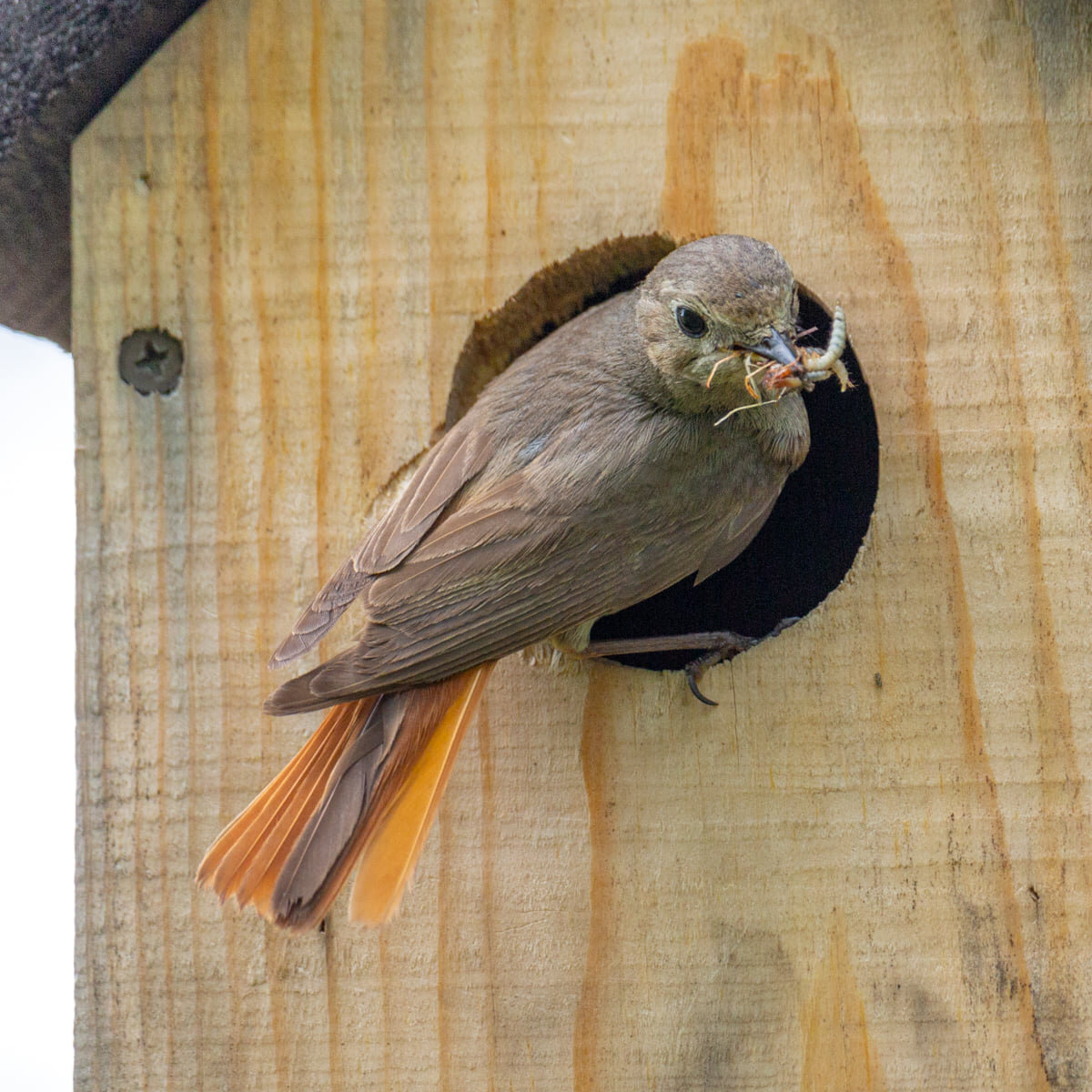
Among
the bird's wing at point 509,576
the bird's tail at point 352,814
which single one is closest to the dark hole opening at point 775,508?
the bird's wing at point 509,576

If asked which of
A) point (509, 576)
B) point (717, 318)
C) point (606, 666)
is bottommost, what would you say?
point (606, 666)

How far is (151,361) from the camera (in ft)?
7.43

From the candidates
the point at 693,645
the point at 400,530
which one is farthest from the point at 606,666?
the point at 400,530

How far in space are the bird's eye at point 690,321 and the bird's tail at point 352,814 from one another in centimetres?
61

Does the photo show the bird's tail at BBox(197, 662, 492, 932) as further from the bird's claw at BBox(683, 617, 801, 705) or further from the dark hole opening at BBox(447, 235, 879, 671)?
the dark hole opening at BBox(447, 235, 879, 671)

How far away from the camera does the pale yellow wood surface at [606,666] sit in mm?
2055

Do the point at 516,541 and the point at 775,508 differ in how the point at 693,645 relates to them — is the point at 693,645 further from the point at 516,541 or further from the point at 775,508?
the point at 775,508

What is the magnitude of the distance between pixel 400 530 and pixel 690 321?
0.56m

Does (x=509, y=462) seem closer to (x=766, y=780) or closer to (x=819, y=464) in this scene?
(x=766, y=780)

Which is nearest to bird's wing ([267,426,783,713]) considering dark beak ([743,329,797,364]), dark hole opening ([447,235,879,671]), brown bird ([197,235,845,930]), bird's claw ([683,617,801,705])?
brown bird ([197,235,845,930])

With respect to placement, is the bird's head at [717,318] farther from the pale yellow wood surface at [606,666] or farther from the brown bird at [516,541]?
the pale yellow wood surface at [606,666]

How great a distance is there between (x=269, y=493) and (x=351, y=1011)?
2.82 ft

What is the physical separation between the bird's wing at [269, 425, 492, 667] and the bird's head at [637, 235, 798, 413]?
0.34 metres

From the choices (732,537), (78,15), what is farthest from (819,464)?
(78,15)
